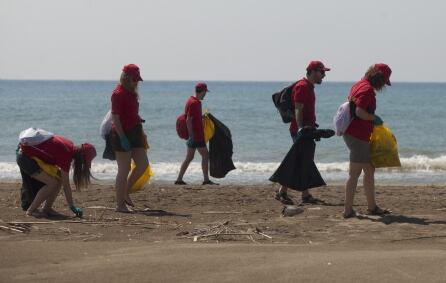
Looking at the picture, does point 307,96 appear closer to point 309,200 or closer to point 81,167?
point 309,200

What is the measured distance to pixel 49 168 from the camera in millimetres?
8352

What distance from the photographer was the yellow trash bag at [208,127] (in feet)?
41.9

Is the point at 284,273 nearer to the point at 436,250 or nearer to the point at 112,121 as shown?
the point at 436,250

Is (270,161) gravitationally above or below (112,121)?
below

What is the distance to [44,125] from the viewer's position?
36.5m

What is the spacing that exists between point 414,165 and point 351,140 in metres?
10.0

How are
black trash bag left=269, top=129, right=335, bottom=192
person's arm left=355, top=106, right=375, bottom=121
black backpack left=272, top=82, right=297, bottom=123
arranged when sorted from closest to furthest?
person's arm left=355, top=106, right=375, bottom=121 < black trash bag left=269, top=129, right=335, bottom=192 < black backpack left=272, top=82, right=297, bottom=123

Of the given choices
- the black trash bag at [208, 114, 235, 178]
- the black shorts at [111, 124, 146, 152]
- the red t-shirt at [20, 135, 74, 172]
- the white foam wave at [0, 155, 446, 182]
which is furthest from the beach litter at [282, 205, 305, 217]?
the white foam wave at [0, 155, 446, 182]

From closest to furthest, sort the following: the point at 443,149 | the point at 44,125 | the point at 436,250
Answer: the point at 436,250
the point at 443,149
the point at 44,125

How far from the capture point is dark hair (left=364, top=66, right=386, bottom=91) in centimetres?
821

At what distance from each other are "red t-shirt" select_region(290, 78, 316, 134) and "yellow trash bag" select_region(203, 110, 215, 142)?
3.39m

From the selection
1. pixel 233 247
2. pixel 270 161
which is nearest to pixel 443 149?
pixel 270 161

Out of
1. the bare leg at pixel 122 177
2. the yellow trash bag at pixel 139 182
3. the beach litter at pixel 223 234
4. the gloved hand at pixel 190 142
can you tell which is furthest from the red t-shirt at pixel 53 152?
the gloved hand at pixel 190 142

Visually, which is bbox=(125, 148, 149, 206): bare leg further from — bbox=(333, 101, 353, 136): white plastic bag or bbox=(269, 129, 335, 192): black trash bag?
bbox=(333, 101, 353, 136): white plastic bag
